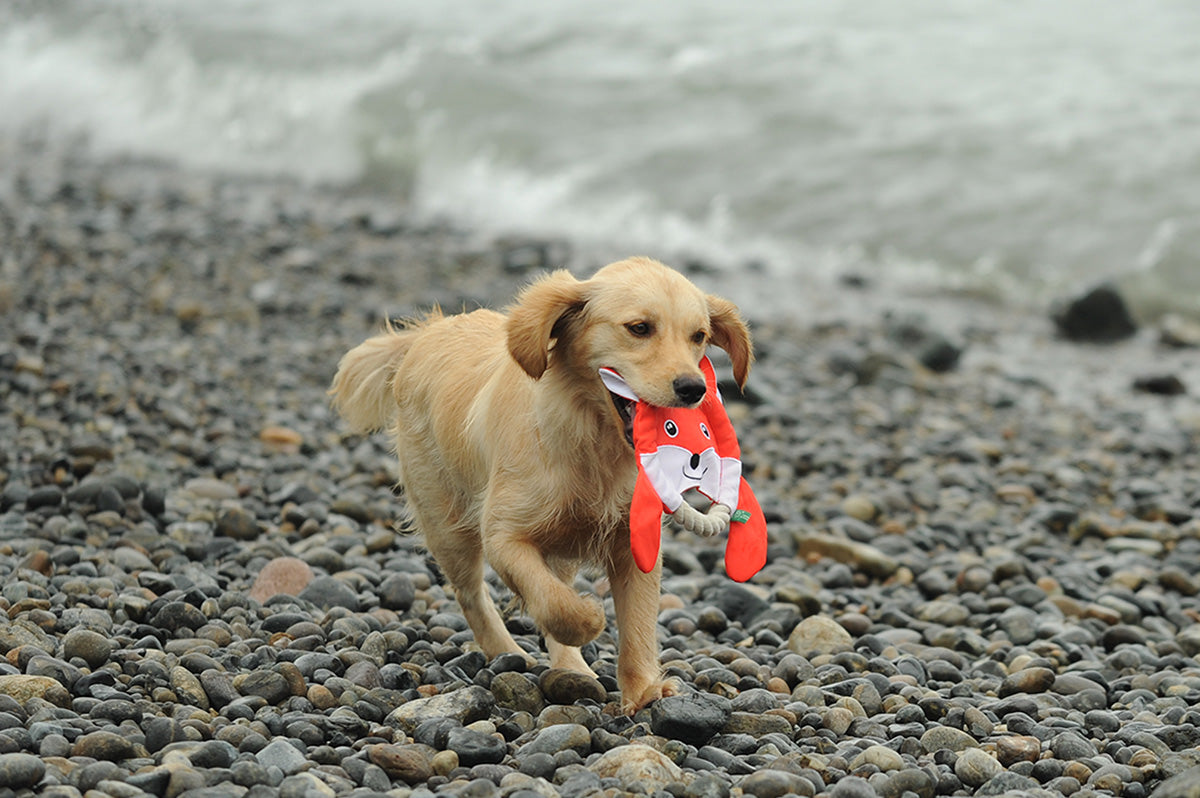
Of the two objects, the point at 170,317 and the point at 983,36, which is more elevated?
the point at 983,36

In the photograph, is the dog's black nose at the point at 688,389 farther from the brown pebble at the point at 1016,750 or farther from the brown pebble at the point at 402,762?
the brown pebble at the point at 1016,750

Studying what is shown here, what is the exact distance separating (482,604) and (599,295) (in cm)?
145

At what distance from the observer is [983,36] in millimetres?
22234

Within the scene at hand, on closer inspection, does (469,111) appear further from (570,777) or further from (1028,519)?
(570,777)

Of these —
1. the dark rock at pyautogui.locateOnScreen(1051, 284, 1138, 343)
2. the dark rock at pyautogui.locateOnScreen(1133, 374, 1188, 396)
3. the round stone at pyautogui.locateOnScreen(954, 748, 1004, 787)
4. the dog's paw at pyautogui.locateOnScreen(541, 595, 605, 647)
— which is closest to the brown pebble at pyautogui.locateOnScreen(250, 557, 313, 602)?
the dog's paw at pyautogui.locateOnScreen(541, 595, 605, 647)

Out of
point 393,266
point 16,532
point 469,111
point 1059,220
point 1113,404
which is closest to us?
point 16,532

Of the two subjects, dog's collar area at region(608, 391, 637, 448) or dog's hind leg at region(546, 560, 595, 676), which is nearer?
dog's collar area at region(608, 391, 637, 448)

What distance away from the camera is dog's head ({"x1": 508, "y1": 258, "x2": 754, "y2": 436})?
4.02 meters

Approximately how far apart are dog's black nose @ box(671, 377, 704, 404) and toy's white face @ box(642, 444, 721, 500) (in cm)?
15

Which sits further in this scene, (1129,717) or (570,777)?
(1129,717)

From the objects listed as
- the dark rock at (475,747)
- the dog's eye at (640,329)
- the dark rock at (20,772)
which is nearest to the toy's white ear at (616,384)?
the dog's eye at (640,329)

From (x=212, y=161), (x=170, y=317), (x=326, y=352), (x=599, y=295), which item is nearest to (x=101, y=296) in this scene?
(x=170, y=317)

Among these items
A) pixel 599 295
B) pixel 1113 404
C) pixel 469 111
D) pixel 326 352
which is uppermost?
pixel 469 111

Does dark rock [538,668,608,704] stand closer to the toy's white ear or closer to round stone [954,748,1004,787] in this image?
the toy's white ear
